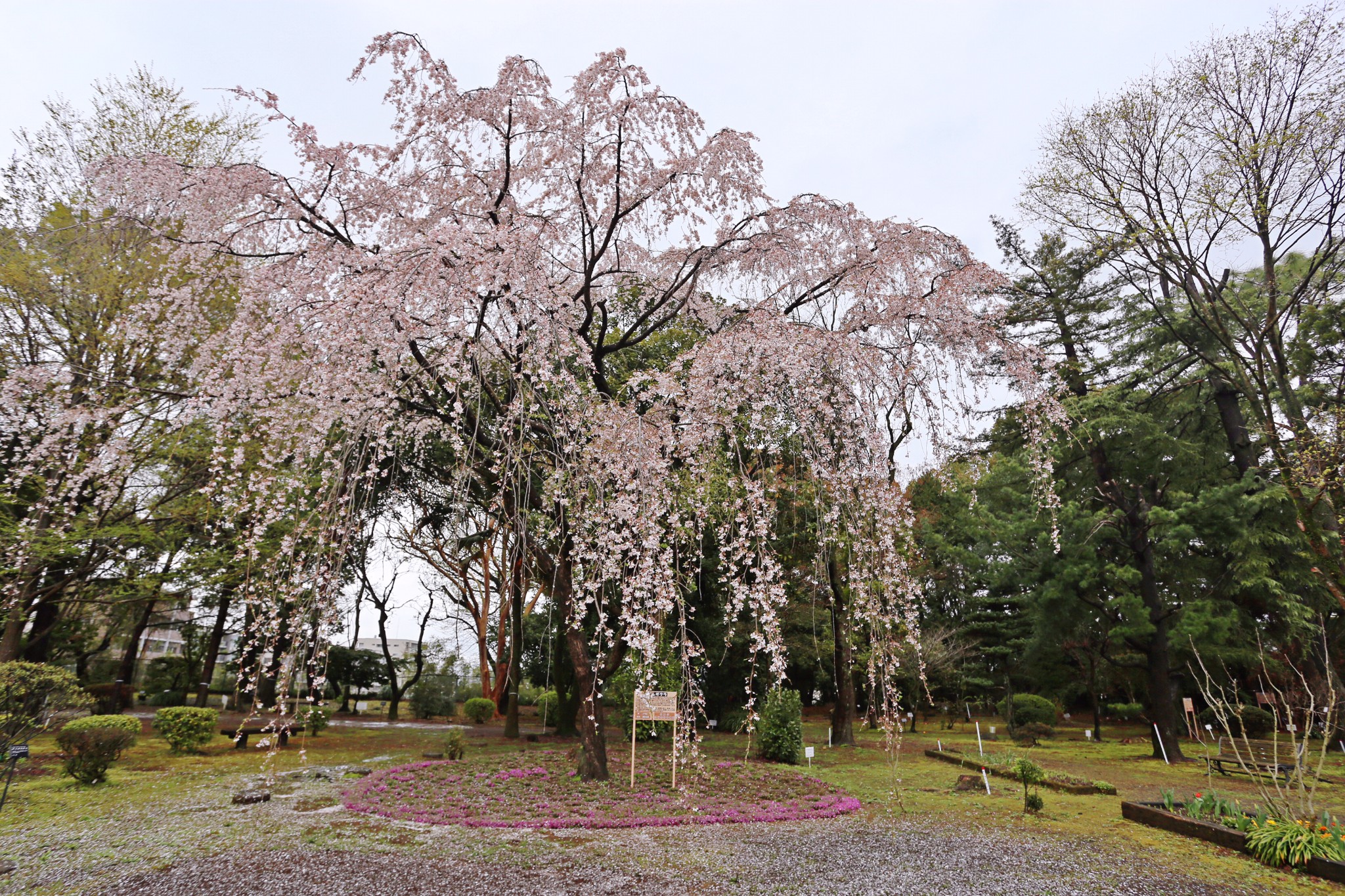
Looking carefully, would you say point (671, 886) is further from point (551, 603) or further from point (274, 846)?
point (551, 603)

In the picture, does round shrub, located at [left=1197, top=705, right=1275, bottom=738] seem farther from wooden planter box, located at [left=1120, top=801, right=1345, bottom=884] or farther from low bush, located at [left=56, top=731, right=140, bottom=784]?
low bush, located at [left=56, top=731, right=140, bottom=784]

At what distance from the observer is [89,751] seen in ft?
23.2

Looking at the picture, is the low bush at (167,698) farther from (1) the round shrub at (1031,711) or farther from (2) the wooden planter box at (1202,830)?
(1) the round shrub at (1031,711)

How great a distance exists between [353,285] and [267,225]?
226cm

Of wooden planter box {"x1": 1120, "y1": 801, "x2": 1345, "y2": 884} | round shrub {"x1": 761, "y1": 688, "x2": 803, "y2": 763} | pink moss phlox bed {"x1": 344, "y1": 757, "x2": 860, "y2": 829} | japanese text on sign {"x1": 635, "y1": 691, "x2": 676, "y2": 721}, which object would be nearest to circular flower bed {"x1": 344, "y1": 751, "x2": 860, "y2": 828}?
pink moss phlox bed {"x1": 344, "y1": 757, "x2": 860, "y2": 829}

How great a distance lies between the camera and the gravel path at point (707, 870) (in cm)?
405

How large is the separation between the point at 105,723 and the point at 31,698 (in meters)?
2.41

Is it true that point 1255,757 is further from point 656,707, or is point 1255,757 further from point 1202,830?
point 656,707

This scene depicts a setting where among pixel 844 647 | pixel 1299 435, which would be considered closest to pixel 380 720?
pixel 844 647

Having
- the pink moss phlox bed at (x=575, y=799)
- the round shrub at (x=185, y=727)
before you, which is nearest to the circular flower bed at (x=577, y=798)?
the pink moss phlox bed at (x=575, y=799)

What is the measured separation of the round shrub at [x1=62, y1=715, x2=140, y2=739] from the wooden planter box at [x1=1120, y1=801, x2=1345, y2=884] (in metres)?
11.2

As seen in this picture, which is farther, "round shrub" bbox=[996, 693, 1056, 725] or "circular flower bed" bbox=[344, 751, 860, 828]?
"round shrub" bbox=[996, 693, 1056, 725]

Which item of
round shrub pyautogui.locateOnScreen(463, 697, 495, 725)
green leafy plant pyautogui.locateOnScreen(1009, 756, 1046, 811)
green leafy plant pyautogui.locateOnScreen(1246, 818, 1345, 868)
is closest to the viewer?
green leafy plant pyautogui.locateOnScreen(1246, 818, 1345, 868)

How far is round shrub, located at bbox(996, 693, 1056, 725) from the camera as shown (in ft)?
49.2
